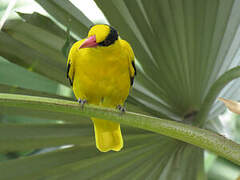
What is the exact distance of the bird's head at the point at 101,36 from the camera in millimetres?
1452

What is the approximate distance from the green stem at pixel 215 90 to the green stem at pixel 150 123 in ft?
1.37

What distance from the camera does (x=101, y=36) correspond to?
1.51 metres

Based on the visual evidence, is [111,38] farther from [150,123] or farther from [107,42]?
[150,123]

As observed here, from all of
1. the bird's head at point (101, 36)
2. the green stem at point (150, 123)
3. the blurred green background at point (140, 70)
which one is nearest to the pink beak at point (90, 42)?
the bird's head at point (101, 36)

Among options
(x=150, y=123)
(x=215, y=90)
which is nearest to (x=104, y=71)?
(x=215, y=90)

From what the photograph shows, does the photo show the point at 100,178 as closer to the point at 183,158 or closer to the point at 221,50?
the point at 183,158

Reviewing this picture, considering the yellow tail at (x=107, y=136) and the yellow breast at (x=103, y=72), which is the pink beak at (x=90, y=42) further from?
the yellow tail at (x=107, y=136)

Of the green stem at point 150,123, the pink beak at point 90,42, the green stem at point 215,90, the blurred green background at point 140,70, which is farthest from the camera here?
the blurred green background at point 140,70

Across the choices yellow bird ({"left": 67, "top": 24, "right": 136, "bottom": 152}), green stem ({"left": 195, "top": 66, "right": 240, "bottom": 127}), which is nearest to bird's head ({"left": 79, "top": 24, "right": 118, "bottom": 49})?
yellow bird ({"left": 67, "top": 24, "right": 136, "bottom": 152})

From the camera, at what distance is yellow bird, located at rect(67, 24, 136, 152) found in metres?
1.54

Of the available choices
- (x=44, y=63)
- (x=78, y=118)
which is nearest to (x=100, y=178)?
(x=78, y=118)

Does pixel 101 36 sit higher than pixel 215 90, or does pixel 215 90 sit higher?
pixel 101 36

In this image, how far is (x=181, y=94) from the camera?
183 cm

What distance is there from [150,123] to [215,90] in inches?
24.1
